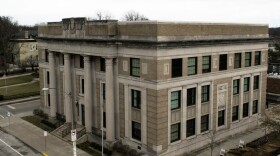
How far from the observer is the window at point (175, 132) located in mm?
35484

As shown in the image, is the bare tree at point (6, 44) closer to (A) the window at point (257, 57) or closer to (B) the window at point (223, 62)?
(B) the window at point (223, 62)

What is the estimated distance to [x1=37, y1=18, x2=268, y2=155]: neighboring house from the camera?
110 ft

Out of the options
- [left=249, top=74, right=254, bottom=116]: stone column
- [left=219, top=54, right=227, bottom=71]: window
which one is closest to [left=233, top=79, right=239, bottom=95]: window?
[left=249, top=74, right=254, bottom=116]: stone column

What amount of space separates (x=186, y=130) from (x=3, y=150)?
20.6m

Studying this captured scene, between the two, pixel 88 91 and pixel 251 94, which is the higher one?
pixel 88 91

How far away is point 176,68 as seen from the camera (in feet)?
113

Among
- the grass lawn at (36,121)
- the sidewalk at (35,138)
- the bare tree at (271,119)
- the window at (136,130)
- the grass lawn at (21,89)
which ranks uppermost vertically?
the window at (136,130)

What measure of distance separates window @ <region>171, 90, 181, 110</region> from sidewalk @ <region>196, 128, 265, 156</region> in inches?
245

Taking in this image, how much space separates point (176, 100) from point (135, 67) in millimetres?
5367

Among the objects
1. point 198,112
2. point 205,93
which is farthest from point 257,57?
point 198,112

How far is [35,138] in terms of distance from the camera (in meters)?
43.1

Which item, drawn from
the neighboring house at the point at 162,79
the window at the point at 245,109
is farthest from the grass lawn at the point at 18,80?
the window at the point at 245,109

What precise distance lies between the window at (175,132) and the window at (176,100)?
190 centimetres

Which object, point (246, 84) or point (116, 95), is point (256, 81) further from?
point (116, 95)
